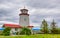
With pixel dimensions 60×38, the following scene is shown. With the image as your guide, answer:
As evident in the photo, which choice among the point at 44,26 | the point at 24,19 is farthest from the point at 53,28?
the point at 24,19

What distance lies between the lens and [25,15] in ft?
132

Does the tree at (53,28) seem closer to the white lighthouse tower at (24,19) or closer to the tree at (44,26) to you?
the tree at (44,26)

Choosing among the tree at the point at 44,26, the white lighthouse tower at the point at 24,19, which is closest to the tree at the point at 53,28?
the tree at the point at 44,26

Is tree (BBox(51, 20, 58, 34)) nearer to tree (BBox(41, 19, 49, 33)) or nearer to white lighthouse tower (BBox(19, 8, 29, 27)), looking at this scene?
tree (BBox(41, 19, 49, 33))

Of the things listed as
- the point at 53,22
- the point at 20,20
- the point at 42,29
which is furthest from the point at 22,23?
the point at 53,22

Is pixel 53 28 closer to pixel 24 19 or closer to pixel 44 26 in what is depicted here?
pixel 44 26

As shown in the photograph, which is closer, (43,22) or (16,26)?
(16,26)

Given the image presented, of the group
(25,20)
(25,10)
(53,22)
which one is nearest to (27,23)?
(25,20)

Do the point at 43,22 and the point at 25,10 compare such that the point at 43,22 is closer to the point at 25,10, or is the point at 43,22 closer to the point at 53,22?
the point at 53,22

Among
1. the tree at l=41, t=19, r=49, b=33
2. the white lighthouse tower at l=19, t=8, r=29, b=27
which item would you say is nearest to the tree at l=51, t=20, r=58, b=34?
the tree at l=41, t=19, r=49, b=33

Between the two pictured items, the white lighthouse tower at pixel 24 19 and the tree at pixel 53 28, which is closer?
the tree at pixel 53 28

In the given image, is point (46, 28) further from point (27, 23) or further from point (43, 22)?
point (27, 23)

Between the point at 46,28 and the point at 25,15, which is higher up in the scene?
the point at 25,15

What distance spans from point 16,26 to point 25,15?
3622mm
